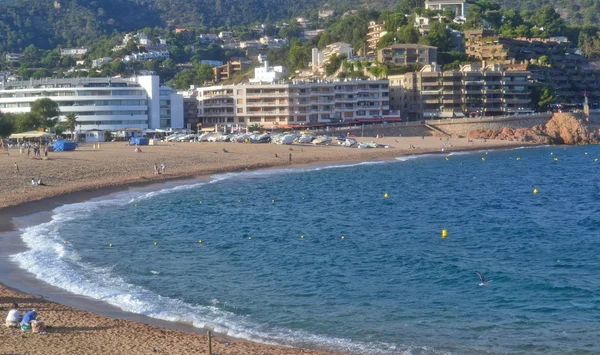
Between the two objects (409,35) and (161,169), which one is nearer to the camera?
(161,169)

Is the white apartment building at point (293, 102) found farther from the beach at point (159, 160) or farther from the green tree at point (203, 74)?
the green tree at point (203, 74)

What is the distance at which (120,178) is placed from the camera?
183ft

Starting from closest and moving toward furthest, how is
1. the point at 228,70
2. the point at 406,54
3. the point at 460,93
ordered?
the point at 460,93 < the point at 406,54 < the point at 228,70

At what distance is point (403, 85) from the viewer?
113 metres

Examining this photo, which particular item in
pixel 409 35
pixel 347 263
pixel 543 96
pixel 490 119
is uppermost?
pixel 409 35

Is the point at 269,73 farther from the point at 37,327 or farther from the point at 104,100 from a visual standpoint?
the point at 37,327

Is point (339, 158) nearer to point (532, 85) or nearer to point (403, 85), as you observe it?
point (403, 85)

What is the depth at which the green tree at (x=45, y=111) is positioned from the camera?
3455 inches

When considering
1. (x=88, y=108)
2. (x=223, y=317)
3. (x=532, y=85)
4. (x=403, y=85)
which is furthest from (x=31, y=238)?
(x=532, y=85)

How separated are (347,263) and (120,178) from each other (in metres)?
29.3

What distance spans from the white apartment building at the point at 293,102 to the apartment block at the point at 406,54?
1402cm

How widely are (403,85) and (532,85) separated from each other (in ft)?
62.1

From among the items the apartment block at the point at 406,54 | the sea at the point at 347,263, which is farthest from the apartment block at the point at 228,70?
the sea at the point at 347,263

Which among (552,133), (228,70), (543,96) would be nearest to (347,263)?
(552,133)
